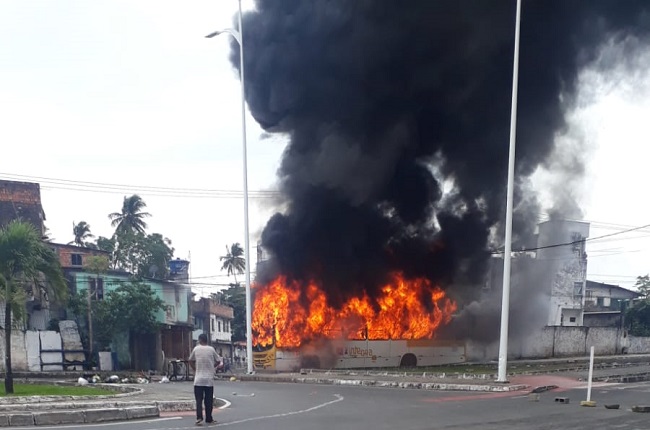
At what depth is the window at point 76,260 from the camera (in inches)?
1895

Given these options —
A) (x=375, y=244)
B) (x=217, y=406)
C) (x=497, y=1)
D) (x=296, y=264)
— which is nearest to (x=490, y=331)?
(x=375, y=244)

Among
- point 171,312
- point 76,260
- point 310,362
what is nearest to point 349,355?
point 310,362

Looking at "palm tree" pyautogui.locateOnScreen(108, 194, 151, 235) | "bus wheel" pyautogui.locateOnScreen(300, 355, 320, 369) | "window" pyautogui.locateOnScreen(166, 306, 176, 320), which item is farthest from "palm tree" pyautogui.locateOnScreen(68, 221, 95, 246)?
"bus wheel" pyautogui.locateOnScreen(300, 355, 320, 369)

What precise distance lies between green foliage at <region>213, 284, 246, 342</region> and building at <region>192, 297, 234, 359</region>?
0.88m

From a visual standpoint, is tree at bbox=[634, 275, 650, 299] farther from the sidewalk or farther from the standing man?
the standing man

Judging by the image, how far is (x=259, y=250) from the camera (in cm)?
4150

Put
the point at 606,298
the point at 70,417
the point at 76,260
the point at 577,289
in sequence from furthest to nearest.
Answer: the point at 606,298, the point at 577,289, the point at 76,260, the point at 70,417

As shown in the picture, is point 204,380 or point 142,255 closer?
point 204,380

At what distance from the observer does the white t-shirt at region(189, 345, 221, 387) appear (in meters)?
13.3

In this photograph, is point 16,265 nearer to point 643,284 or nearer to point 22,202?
point 22,202

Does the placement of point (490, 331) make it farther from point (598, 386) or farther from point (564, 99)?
point (598, 386)

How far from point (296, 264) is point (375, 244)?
4.18 m

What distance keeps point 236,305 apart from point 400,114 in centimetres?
4204

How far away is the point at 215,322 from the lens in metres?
65.9
